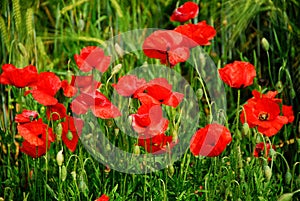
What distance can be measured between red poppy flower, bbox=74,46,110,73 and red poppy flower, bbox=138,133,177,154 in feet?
0.92

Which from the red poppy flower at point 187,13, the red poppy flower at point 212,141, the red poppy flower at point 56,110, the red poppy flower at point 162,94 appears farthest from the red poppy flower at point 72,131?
the red poppy flower at point 187,13

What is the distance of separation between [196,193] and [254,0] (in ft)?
2.94

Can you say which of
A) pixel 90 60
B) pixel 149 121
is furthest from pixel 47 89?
pixel 149 121

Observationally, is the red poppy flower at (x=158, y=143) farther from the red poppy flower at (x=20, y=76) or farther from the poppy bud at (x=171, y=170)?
the red poppy flower at (x=20, y=76)

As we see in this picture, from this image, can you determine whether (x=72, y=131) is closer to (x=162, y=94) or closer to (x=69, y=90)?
(x=69, y=90)

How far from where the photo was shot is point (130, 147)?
2.03 m

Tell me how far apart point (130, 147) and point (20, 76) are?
41 cm

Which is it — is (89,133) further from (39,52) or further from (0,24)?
(39,52)

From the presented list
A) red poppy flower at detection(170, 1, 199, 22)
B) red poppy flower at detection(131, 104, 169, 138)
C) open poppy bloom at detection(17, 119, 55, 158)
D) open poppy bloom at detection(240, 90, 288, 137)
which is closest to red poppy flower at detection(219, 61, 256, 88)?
open poppy bloom at detection(240, 90, 288, 137)

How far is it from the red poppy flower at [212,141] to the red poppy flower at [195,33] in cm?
33

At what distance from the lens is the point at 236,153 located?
1.83m

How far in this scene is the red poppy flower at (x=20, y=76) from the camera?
1.87 metres

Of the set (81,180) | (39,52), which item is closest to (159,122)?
(81,180)

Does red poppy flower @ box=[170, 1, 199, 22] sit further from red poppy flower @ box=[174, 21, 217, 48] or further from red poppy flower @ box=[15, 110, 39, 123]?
red poppy flower @ box=[15, 110, 39, 123]
